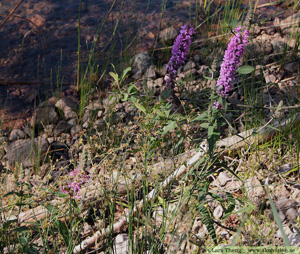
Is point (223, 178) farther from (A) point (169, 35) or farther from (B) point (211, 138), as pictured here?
(A) point (169, 35)

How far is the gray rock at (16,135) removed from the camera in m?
2.90

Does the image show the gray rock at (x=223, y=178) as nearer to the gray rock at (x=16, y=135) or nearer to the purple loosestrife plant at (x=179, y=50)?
the purple loosestrife plant at (x=179, y=50)

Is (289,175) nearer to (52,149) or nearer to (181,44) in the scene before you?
(181,44)

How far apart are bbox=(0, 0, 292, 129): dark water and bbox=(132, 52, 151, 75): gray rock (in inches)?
6.7

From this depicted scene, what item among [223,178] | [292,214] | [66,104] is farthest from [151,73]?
[292,214]

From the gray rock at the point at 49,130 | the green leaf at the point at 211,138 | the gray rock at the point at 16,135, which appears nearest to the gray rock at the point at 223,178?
the green leaf at the point at 211,138

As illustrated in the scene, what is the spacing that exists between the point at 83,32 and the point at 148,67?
1168mm

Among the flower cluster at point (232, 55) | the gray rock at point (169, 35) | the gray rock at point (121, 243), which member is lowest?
the gray rock at point (121, 243)

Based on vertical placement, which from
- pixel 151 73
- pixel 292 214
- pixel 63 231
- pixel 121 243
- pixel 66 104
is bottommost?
pixel 121 243

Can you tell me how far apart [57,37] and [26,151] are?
185 centimetres

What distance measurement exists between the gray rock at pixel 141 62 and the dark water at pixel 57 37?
17cm

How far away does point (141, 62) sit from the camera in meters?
3.56

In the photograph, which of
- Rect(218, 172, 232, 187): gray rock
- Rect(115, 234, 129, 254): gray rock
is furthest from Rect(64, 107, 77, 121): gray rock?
Rect(218, 172, 232, 187): gray rock

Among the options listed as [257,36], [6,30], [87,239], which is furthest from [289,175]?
[6,30]
